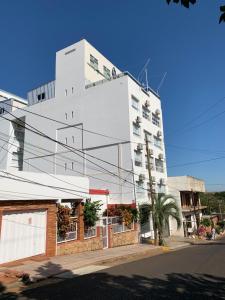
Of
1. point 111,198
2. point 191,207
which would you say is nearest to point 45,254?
point 111,198

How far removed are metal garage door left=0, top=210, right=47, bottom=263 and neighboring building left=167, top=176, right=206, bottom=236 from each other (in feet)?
82.5

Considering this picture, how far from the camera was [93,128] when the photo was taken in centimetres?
3409

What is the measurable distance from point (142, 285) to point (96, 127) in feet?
84.3

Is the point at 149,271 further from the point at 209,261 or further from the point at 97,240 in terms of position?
the point at 97,240

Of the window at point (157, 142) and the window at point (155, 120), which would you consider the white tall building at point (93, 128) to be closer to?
the window at point (157, 142)

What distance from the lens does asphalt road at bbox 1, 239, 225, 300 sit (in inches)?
324

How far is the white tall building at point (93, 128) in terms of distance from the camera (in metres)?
31.6

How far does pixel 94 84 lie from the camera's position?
3584 cm

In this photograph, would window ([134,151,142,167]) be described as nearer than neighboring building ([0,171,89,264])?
No

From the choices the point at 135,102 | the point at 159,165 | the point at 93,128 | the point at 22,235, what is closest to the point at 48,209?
the point at 22,235

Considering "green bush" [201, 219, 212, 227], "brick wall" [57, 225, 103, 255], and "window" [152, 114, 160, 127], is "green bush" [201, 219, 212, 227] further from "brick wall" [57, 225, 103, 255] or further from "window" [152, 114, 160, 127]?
"brick wall" [57, 225, 103, 255]

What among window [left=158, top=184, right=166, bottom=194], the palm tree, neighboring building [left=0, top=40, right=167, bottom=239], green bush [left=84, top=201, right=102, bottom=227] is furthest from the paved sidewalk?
window [left=158, top=184, right=166, bottom=194]

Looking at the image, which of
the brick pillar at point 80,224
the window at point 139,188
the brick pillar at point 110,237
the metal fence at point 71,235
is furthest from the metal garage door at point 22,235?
the window at point 139,188

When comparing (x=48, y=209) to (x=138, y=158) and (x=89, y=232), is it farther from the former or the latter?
(x=138, y=158)
